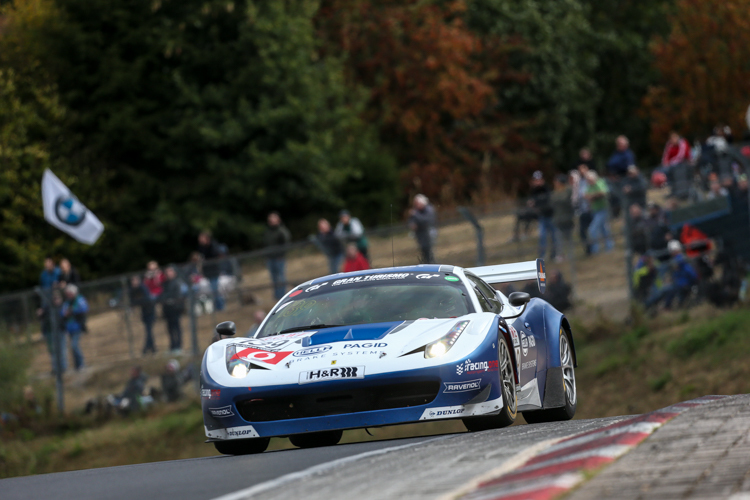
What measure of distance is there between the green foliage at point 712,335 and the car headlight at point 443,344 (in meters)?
11.2

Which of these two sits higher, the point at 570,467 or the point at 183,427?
the point at 570,467

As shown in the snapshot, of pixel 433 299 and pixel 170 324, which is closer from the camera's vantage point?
pixel 433 299

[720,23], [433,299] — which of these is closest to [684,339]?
[433,299]

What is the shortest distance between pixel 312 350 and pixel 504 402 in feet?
4.66

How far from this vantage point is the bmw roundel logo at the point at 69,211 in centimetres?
2883

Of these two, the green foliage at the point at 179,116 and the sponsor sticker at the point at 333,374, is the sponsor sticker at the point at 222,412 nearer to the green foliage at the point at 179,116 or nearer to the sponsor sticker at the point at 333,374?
the sponsor sticker at the point at 333,374

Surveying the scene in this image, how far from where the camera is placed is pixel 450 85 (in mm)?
49312

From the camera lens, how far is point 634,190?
21828 millimetres

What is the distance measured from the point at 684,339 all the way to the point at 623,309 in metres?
1.84

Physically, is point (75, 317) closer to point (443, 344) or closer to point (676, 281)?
point (676, 281)

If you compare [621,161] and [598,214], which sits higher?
→ [621,161]

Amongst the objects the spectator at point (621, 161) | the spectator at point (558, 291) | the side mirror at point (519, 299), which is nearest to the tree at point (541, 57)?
the spectator at point (621, 161)

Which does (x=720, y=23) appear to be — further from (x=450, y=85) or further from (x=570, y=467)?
(x=570, y=467)

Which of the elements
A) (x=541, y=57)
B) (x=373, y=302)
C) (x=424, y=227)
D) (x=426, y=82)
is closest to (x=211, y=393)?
(x=373, y=302)
